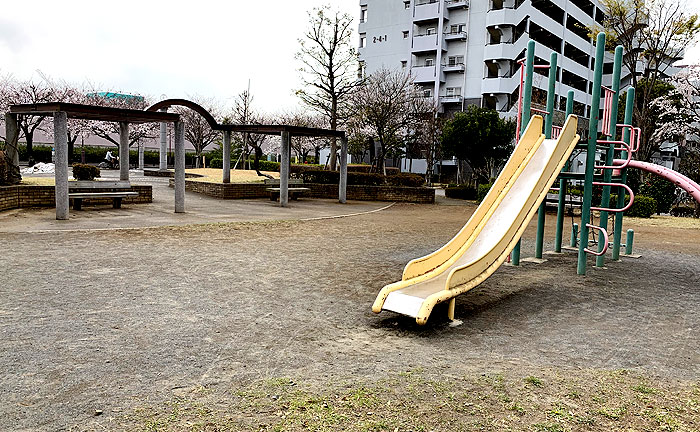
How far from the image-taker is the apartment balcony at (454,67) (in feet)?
148

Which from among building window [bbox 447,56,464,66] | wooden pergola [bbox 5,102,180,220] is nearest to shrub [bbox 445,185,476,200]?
wooden pergola [bbox 5,102,180,220]

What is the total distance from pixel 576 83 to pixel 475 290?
51055 mm

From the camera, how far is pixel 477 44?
1768 inches

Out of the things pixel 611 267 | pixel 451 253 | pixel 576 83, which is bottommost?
pixel 611 267

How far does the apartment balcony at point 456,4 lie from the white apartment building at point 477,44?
0.08 m

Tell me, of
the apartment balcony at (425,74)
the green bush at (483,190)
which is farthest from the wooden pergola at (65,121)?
the apartment balcony at (425,74)

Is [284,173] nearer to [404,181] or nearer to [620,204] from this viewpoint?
[404,181]

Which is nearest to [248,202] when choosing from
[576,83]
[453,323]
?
[453,323]

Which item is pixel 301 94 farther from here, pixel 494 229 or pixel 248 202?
pixel 494 229

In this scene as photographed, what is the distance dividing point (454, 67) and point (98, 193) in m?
36.8

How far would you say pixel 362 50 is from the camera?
5259cm

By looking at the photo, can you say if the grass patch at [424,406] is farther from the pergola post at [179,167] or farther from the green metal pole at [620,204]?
the pergola post at [179,167]

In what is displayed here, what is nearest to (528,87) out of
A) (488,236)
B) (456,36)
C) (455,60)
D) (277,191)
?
(488,236)

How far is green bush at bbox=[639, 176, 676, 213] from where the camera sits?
20922 millimetres
